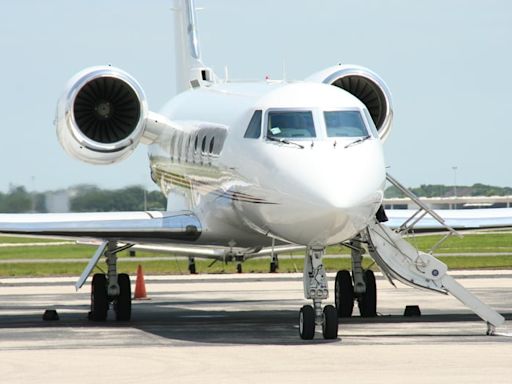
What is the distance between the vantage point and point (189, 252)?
27531mm

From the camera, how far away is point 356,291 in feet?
78.0

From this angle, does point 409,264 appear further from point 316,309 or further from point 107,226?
point 107,226

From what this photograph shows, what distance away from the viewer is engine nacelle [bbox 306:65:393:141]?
80.5ft

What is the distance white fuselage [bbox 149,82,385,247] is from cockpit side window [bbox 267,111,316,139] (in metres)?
0.09

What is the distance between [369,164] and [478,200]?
95.2 m

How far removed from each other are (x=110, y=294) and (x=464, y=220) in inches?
237

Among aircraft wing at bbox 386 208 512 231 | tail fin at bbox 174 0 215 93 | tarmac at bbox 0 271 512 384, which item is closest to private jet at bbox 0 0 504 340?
tarmac at bbox 0 271 512 384

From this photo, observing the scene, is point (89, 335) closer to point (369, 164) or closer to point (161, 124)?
point (369, 164)

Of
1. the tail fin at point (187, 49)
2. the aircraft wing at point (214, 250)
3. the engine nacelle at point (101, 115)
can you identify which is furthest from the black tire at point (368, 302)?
the tail fin at point (187, 49)

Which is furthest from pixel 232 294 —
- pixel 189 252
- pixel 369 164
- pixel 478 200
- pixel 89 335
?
pixel 478 200

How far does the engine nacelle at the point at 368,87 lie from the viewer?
24.5 metres

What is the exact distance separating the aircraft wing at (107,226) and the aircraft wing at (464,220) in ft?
11.9

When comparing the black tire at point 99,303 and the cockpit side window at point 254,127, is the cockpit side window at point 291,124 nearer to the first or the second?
the cockpit side window at point 254,127

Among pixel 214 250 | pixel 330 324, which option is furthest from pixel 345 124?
pixel 214 250
